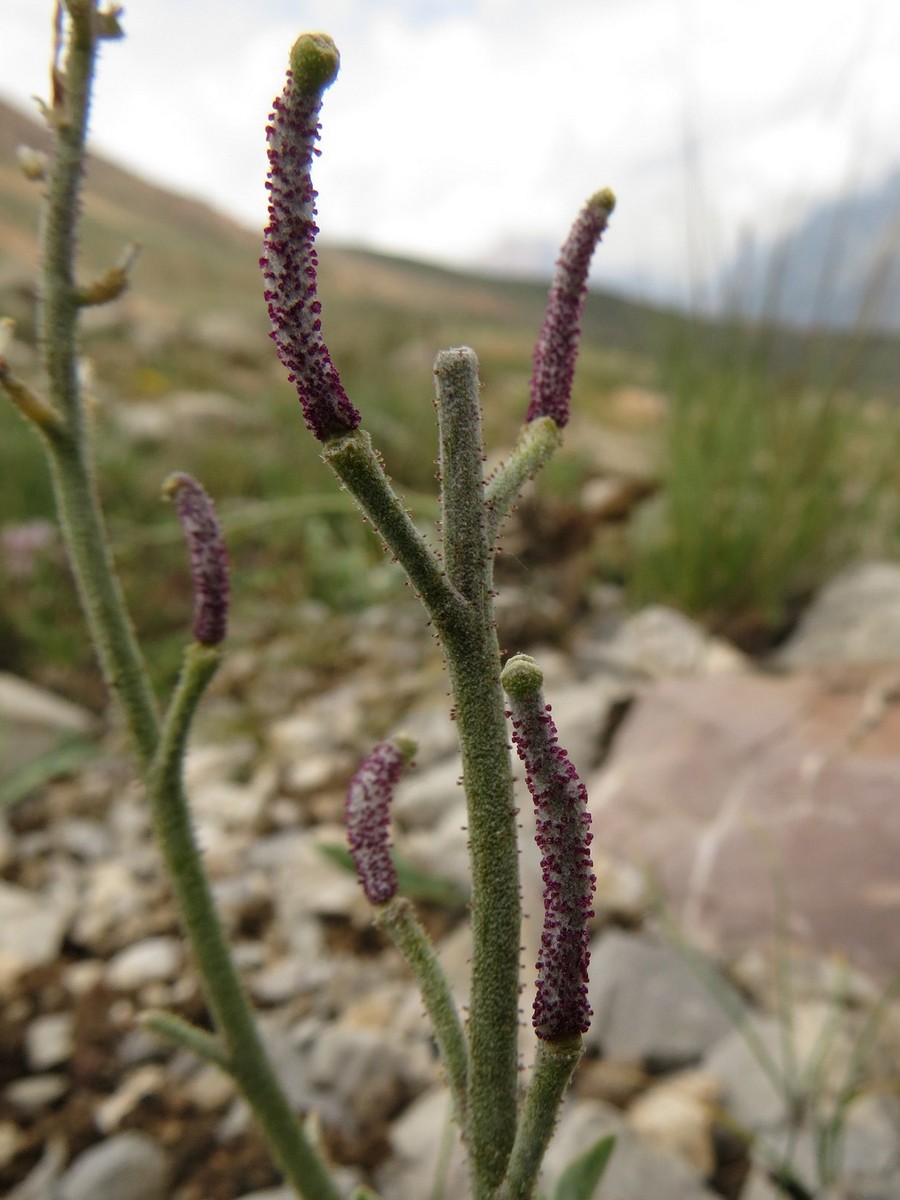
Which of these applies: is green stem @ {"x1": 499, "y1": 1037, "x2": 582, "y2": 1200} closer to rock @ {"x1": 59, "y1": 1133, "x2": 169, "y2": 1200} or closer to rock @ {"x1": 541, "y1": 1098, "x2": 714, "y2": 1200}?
rock @ {"x1": 541, "y1": 1098, "x2": 714, "y2": 1200}

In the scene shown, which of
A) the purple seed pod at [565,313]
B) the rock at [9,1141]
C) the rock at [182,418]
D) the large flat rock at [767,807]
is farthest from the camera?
the rock at [182,418]

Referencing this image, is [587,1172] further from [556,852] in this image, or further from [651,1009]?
[651,1009]

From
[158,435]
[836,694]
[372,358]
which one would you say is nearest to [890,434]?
[836,694]

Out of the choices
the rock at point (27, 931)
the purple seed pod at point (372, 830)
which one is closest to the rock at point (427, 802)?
the rock at point (27, 931)

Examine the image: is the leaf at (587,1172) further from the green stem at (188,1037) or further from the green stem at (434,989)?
the green stem at (188,1037)

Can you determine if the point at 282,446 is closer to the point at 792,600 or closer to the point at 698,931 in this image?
the point at 792,600

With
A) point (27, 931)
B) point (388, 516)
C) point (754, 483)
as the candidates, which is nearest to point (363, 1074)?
point (27, 931)
